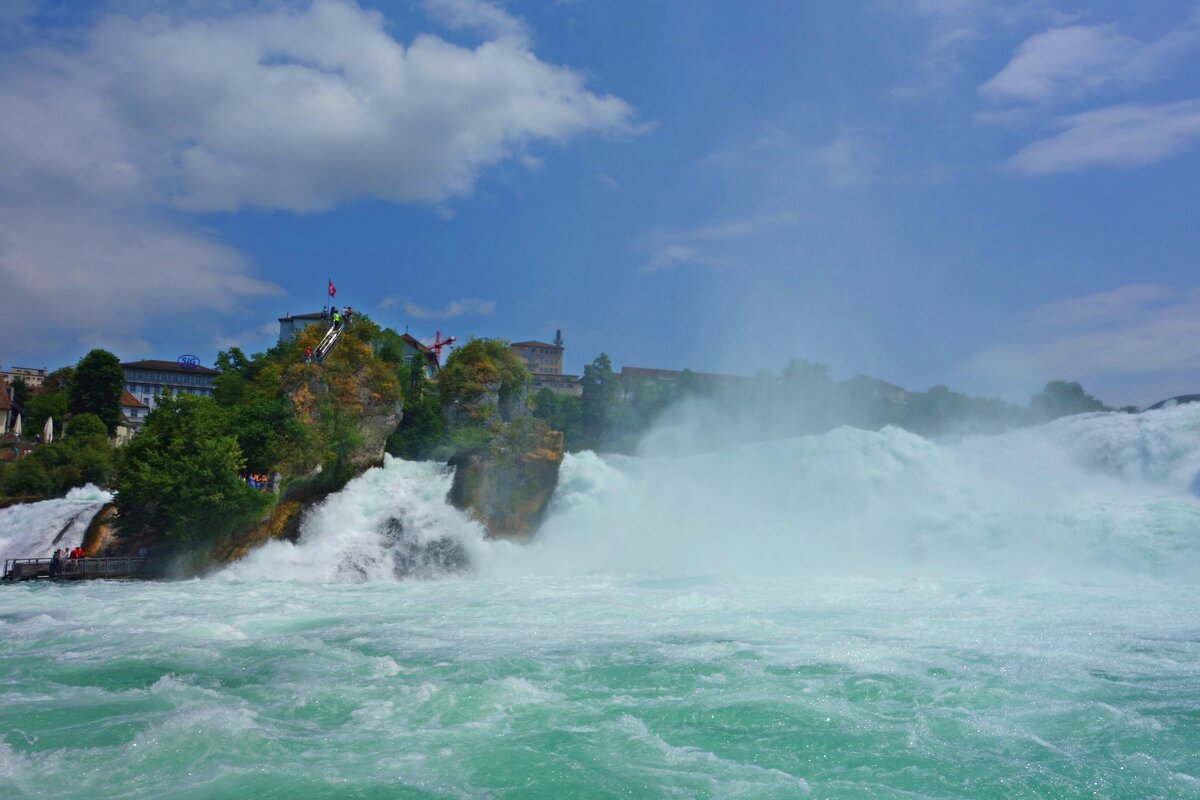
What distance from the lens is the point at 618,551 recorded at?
31.8 m

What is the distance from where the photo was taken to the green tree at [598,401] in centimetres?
7738

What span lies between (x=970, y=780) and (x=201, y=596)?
20.1m

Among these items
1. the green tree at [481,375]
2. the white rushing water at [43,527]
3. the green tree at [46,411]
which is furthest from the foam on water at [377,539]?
the green tree at [46,411]

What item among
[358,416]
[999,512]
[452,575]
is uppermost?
[358,416]

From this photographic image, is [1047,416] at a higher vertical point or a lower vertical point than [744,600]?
higher

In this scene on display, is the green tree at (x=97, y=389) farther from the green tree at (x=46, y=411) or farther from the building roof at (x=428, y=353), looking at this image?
the building roof at (x=428, y=353)

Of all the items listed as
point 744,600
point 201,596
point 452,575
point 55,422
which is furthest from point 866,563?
point 55,422

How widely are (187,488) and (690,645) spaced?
63.9ft

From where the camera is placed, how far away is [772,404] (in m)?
71.2

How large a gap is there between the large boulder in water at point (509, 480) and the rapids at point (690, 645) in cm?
85

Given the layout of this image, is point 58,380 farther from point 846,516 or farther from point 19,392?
point 846,516

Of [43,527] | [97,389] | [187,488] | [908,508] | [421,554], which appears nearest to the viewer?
[187,488]

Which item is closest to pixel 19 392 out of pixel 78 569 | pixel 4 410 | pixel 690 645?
pixel 4 410

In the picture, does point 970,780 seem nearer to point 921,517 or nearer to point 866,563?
point 866,563
